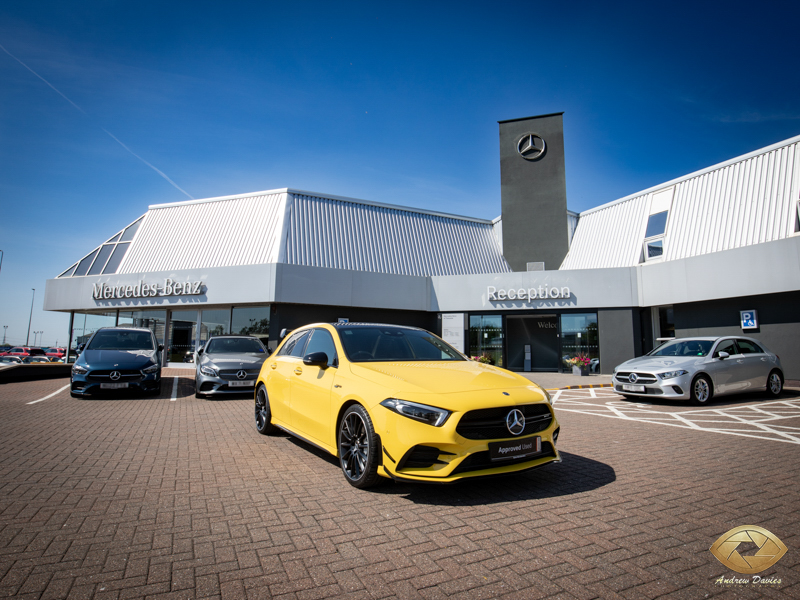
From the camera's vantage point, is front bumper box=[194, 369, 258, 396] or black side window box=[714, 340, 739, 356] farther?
front bumper box=[194, 369, 258, 396]

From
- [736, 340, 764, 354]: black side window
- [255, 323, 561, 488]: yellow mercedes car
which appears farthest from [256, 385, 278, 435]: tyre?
[736, 340, 764, 354]: black side window

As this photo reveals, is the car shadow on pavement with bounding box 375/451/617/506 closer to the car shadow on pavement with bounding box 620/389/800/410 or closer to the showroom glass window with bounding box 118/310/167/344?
the car shadow on pavement with bounding box 620/389/800/410

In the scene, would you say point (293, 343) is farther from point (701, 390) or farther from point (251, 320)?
point (251, 320)

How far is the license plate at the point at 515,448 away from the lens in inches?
153

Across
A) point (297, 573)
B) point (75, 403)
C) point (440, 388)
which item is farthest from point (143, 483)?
point (75, 403)

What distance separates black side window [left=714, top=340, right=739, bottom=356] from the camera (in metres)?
10.7

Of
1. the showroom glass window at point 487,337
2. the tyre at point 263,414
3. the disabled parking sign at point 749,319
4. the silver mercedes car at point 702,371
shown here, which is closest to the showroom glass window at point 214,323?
the showroom glass window at point 487,337

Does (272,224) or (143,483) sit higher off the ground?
(272,224)

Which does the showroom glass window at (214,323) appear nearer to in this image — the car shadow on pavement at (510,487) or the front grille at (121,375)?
the front grille at (121,375)

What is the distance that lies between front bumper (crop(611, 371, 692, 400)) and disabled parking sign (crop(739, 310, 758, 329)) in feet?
30.4

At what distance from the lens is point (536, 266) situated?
85.1 ft

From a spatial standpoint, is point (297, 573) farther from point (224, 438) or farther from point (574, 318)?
point (574, 318)

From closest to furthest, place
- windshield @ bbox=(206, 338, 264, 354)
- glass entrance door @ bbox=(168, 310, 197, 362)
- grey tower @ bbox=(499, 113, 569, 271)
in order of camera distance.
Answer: windshield @ bbox=(206, 338, 264, 354) → glass entrance door @ bbox=(168, 310, 197, 362) → grey tower @ bbox=(499, 113, 569, 271)

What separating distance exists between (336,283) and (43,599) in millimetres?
18940
